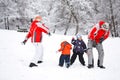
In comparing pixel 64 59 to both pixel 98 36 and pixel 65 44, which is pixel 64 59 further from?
pixel 98 36

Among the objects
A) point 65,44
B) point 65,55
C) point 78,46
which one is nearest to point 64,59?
point 65,55

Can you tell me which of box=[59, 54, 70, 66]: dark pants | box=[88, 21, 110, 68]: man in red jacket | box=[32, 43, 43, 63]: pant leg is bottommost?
box=[59, 54, 70, 66]: dark pants

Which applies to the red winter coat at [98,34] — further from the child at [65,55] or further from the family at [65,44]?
the child at [65,55]

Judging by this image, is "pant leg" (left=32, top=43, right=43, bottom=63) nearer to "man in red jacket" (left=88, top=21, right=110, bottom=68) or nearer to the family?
the family

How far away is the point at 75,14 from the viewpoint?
38.3 meters

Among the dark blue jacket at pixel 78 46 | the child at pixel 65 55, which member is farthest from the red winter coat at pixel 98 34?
the child at pixel 65 55

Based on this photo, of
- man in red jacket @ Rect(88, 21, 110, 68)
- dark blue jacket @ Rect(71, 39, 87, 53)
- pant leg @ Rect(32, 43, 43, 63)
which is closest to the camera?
pant leg @ Rect(32, 43, 43, 63)

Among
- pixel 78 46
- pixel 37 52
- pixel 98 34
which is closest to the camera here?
pixel 37 52

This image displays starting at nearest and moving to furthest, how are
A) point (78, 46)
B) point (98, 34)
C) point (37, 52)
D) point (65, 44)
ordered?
point (37, 52) < point (98, 34) < point (65, 44) < point (78, 46)

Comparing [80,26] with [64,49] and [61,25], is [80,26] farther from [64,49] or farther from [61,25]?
[64,49]

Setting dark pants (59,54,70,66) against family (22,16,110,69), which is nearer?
family (22,16,110,69)

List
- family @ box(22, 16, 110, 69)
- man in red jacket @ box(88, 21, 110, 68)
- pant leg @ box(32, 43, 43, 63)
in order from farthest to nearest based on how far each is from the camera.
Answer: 1. man in red jacket @ box(88, 21, 110, 68)
2. family @ box(22, 16, 110, 69)
3. pant leg @ box(32, 43, 43, 63)

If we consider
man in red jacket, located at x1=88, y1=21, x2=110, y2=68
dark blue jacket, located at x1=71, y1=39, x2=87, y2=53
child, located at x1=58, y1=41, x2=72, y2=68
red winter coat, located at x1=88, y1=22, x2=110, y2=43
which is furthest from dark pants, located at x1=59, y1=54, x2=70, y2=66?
red winter coat, located at x1=88, y1=22, x2=110, y2=43

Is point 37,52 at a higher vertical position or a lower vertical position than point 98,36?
lower
